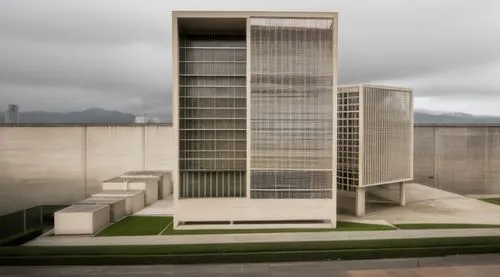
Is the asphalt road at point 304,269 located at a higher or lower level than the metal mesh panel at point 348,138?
lower

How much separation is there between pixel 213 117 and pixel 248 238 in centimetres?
1291

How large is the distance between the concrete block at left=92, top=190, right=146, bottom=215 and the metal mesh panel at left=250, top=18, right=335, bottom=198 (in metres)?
16.8

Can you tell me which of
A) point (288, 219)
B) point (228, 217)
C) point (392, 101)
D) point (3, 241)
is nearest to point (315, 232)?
point (288, 219)

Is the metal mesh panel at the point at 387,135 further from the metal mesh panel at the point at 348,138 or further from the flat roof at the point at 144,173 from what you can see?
the flat roof at the point at 144,173

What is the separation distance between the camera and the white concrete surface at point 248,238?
105 feet

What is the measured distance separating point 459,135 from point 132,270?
64.8m

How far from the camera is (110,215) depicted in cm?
3978

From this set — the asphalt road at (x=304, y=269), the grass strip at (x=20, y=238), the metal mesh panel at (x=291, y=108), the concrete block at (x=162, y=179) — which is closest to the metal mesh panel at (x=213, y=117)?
the metal mesh panel at (x=291, y=108)

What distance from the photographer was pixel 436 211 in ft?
147

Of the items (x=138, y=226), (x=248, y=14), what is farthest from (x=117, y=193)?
(x=248, y=14)

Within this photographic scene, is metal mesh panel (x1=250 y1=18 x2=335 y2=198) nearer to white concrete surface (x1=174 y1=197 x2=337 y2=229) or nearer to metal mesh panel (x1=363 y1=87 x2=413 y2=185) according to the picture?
white concrete surface (x1=174 y1=197 x2=337 y2=229)

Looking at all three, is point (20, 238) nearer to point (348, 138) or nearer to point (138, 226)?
point (138, 226)

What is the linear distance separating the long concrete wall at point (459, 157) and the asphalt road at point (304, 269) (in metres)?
42.5

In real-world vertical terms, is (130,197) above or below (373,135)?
below
